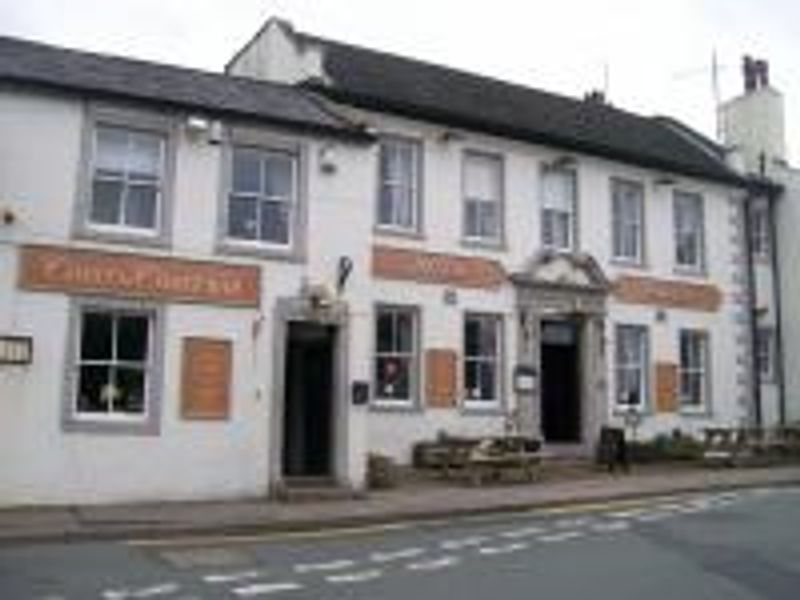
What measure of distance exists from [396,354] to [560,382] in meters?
4.97

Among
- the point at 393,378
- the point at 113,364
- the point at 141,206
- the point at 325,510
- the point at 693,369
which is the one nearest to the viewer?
the point at 325,510

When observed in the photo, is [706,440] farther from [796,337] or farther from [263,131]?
[263,131]

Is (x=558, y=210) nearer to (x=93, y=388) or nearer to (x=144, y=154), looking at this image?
(x=144, y=154)

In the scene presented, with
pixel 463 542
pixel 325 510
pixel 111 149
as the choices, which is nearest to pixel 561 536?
pixel 463 542

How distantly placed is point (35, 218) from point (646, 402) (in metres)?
15.5

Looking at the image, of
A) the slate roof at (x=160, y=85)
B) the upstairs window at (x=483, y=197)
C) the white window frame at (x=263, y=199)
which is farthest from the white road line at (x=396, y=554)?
the upstairs window at (x=483, y=197)

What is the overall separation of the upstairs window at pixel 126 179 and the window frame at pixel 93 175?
32mm

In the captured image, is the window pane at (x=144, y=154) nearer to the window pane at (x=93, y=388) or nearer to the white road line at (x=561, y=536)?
the window pane at (x=93, y=388)

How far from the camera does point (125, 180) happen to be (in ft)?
60.0

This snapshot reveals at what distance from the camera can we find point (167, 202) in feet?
60.3

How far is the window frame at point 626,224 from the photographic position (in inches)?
1075

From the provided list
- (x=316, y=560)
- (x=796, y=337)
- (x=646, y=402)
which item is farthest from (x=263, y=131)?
(x=796, y=337)

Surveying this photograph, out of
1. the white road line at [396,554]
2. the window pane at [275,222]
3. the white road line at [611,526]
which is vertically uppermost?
the window pane at [275,222]

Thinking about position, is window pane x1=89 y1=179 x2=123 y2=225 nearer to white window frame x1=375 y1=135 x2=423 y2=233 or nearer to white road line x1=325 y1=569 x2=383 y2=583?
white window frame x1=375 y1=135 x2=423 y2=233
